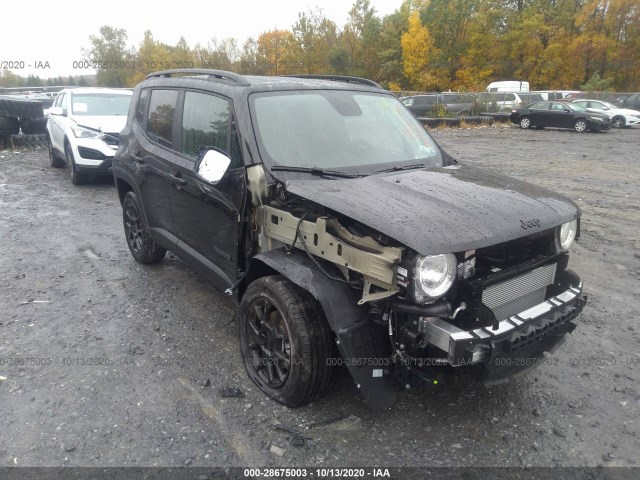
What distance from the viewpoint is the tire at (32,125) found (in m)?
14.4

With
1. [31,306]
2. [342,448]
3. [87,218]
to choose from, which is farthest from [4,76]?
[342,448]

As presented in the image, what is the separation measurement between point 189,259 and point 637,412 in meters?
3.33

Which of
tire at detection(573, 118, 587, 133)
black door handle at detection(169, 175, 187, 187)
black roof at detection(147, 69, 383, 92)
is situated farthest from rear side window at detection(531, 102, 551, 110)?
black door handle at detection(169, 175, 187, 187)

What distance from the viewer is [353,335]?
252 cm

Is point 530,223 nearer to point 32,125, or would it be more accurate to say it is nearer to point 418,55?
point 32,125

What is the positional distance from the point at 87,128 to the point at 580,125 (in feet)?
64.2

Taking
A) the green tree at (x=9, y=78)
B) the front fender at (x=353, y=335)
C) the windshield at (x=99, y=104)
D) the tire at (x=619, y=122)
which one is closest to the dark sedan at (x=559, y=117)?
the tire at (x=619, y=122)

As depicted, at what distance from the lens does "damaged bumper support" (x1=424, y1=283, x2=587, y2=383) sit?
238 centimetres

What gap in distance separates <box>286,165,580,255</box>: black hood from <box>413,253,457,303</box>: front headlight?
0.37 feet

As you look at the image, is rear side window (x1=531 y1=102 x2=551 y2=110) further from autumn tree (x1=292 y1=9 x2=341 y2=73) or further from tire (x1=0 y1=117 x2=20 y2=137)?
autumn tree (x1=292 y1=9 x2=341 y2=73)

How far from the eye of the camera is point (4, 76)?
48.2m

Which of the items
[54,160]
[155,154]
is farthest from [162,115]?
[54,160]

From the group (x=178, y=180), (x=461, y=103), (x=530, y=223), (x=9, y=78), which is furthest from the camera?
(x=9, y=78)

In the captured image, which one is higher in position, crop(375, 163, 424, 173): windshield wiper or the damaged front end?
crop(375, 163, 424, 173): windshield wiper
